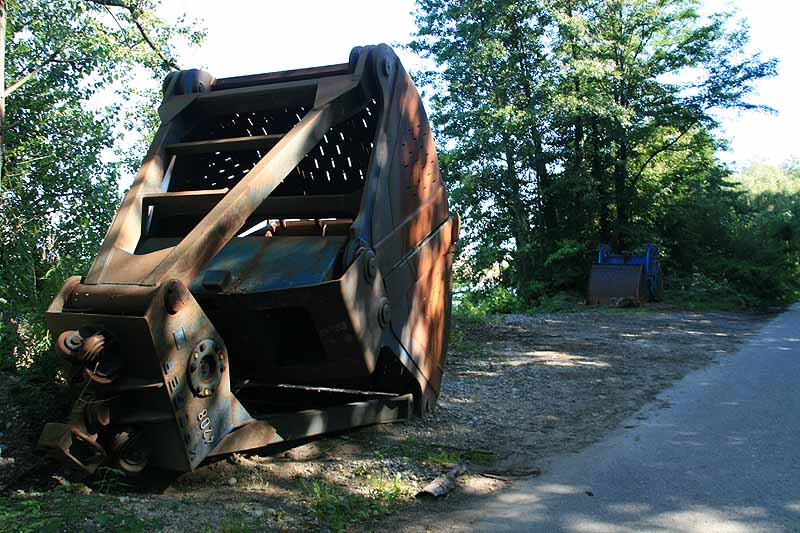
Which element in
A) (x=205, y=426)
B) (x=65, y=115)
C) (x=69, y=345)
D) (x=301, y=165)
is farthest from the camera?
(x=65, y=115)

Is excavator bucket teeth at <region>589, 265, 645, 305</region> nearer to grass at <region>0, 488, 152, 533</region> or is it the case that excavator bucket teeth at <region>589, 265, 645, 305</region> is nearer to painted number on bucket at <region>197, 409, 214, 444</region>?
painted number on bucket at <region>197, 409, 214, 444</region>

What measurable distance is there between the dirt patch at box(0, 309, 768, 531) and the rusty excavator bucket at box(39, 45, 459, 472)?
0.77 feet

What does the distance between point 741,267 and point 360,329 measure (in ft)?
63.7

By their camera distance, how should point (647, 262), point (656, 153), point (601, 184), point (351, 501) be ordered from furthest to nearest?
point (656, 153), point (601, 184), point (647, 262), point (351, 501)

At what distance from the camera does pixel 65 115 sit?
38.0 ft

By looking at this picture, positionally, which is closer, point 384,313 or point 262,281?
point 262,281

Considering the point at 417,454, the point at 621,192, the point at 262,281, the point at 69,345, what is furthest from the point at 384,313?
the point at 621,192

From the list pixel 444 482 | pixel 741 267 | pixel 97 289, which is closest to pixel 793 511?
pixel 444 482

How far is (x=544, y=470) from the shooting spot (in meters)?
4.26

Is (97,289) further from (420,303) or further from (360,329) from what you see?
(420,303)

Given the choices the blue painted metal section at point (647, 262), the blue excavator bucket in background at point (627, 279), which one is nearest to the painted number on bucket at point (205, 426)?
the blue excavator bucket in background at point (627, 279)

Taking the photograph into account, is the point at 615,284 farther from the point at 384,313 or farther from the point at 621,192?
the point at 384,313

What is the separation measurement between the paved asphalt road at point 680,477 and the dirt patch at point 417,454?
260 mm

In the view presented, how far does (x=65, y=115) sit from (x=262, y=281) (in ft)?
30.5
